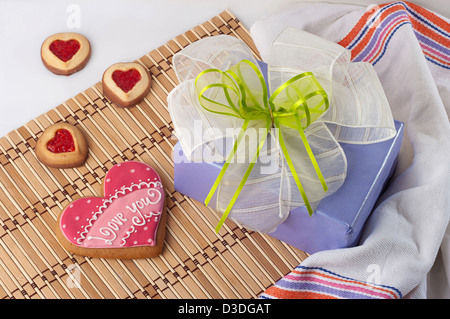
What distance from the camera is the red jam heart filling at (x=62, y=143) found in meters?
0.90

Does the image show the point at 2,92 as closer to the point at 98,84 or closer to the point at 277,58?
the point at 98,84

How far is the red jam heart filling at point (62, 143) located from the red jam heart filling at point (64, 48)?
14 centimetres

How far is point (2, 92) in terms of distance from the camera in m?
0.98

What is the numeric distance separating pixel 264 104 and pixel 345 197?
16cm

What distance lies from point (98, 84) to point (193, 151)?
0.98ft

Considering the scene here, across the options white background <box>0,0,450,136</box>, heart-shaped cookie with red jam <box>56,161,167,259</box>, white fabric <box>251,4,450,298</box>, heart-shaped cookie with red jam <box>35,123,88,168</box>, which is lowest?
white fabric <box>251,4,450,298</box>

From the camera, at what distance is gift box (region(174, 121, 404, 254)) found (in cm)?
78

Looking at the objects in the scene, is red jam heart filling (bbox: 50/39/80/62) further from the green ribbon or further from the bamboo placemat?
the green ribbon

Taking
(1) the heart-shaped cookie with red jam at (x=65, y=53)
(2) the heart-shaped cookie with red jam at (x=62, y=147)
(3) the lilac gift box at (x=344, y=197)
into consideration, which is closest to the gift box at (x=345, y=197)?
(3) the lilac gift box at (x=344, y=197)

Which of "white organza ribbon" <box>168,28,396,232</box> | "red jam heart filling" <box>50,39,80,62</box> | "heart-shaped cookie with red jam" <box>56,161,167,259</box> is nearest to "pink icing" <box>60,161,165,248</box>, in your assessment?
"heart-shaped cookie with red jam" <box>56,161,167,259</box>

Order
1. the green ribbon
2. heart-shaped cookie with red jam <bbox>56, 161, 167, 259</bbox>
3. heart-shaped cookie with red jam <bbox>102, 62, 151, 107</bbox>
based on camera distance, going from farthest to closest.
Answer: heart-shaped cookie with red jam <bbox>102, 62, 151, 107</bbox> < heart-shaped cookie with red jam <bbox>56, 161, 167, 259</bbox> < the green ribbon

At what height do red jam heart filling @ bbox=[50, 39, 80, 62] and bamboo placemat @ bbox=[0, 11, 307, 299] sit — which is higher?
red jam heart filling @ bbox=[50, 39, 80, 62]

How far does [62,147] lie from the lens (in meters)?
0.90

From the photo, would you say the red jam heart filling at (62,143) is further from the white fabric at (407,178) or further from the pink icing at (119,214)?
the white fabric at (407,178)
